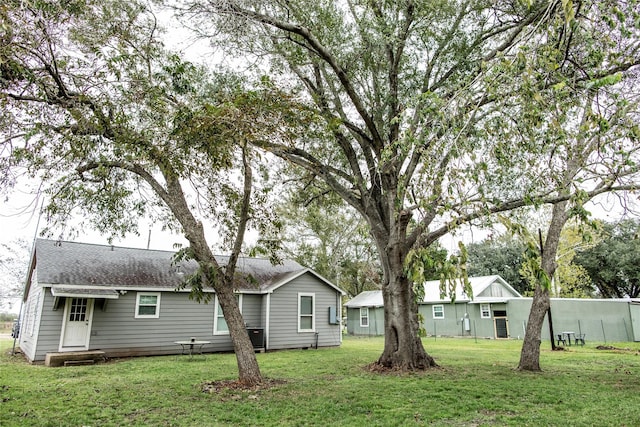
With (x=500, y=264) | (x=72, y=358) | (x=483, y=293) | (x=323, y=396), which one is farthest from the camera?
(x=500, y=264)

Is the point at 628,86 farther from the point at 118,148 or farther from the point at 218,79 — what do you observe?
the point at 118,148

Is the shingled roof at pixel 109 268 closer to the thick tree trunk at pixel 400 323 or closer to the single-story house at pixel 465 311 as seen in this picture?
the thick tree trunk at pixel 400 323

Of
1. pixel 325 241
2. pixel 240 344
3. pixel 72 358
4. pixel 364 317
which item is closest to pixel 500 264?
pixel 364 317

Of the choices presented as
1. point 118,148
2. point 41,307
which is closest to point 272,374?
point 118,148

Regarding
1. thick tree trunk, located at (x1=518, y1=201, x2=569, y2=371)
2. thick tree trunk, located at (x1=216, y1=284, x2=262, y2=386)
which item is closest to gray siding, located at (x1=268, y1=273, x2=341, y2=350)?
thick tree trunk, located at (x1=216, y1=284, x2=262, y2=386)

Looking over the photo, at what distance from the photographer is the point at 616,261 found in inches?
1091

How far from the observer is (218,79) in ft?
28.0

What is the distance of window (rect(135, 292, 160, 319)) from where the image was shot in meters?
12.6

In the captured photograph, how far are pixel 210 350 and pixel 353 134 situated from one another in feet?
29.2

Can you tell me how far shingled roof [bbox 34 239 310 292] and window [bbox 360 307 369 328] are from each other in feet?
42.5

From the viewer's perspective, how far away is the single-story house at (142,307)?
1134 cm

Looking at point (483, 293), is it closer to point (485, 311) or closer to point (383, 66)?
point (485, 311)

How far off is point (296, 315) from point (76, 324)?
733 centimetres

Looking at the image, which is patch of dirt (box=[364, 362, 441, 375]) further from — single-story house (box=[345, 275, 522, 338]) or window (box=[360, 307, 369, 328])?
window (box=[360, 307, 369, 328])
